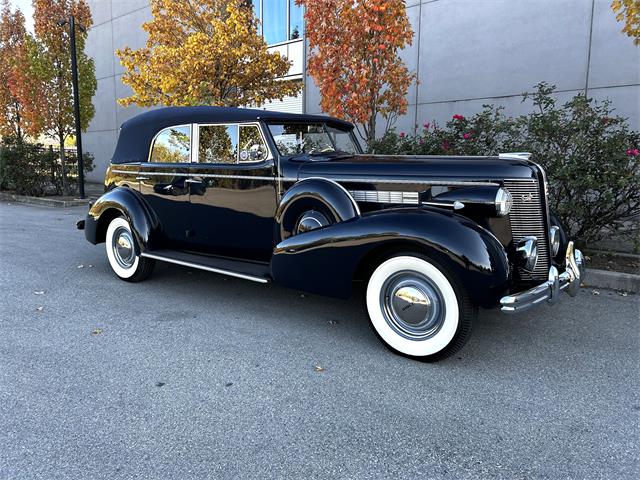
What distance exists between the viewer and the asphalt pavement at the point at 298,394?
2.17m

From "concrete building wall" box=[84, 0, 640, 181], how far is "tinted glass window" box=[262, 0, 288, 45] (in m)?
4.88

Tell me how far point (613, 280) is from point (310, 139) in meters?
3.59

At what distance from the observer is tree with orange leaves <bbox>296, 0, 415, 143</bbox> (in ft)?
22.2

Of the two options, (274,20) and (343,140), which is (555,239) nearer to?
(343,140)

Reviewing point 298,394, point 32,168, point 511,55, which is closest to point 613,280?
point 298,394

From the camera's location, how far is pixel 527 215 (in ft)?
11.1

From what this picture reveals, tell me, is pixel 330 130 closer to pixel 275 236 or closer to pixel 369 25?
pixel 275 236

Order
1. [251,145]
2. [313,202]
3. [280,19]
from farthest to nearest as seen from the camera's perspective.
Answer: [280,19]
[251,145]
[313,202]

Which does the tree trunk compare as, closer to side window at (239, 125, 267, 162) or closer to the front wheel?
side window at (239, 125, 267, 162)

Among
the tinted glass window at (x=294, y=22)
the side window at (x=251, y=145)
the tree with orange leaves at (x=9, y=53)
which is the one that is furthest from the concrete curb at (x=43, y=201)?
the side window at (x=251, y=145)

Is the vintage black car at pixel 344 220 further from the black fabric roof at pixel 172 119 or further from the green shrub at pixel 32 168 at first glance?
the green shrub at pixel 32 168

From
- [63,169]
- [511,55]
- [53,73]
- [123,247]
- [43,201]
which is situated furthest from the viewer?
[63,169]

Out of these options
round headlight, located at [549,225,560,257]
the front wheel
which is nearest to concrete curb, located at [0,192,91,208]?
the front wheel

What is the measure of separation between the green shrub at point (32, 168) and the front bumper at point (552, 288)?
46.3 feet
